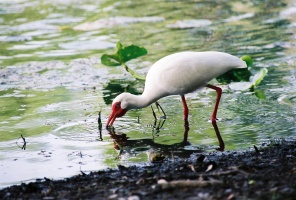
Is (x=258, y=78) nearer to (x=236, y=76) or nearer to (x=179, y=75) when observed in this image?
(x=236, y=76)

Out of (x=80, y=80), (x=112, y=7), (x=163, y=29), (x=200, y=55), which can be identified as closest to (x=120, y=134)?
(x=200, y=55)

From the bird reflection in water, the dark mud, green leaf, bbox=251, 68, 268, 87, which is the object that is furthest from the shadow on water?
green leaf, bbox=251, 68, 268, 87

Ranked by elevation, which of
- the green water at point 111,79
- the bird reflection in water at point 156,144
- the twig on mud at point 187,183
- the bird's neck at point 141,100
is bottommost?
the green water at point 111,79

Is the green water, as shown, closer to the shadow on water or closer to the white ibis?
the shadow on water

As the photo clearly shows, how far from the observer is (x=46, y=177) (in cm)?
739

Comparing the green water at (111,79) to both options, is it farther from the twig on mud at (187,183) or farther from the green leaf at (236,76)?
the twig on mud at (187,183)

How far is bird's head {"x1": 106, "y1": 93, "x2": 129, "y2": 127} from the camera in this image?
9.14 m

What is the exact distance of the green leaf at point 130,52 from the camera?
11.2 metres

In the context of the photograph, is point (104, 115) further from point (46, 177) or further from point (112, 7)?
point (112, 7)

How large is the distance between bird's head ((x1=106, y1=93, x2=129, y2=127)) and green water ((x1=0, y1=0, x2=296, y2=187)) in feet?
0.71

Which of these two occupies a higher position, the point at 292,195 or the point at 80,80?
the point at 292,195

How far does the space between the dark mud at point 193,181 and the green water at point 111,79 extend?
79cm

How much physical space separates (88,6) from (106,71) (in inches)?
294

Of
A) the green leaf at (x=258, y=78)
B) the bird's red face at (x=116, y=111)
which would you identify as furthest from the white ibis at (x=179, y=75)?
the green leaf at (x=258, y=78)
